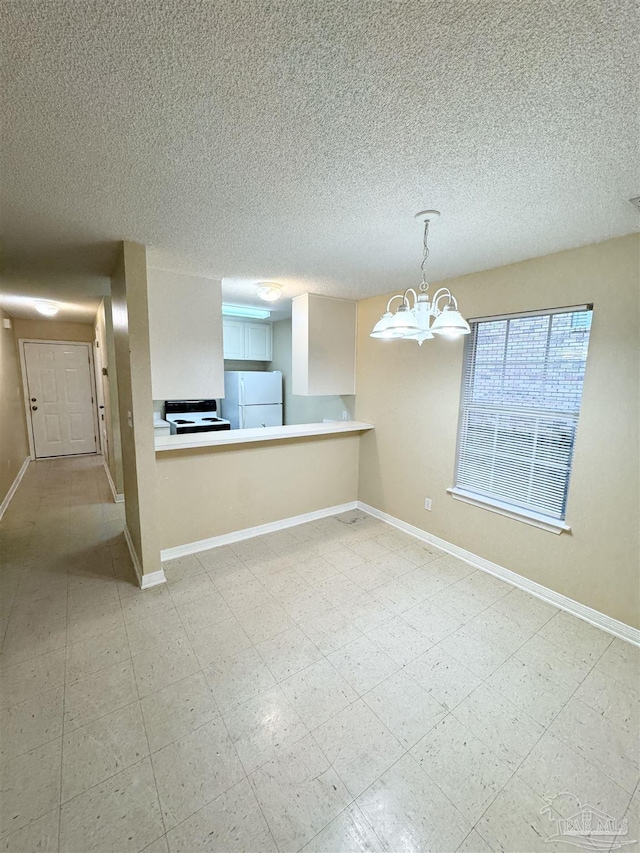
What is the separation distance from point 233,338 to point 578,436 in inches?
174

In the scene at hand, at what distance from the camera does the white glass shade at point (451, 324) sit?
170cm

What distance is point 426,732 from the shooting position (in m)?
1.56

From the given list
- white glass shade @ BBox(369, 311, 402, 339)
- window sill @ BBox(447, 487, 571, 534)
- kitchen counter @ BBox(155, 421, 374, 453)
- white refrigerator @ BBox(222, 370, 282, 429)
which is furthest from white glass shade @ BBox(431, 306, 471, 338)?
white refrigerator @ BBox(222, 370, 282, 429)

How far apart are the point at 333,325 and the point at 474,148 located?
101 inches

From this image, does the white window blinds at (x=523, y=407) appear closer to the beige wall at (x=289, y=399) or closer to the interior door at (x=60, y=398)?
the beige wall at (x=289, y=399)

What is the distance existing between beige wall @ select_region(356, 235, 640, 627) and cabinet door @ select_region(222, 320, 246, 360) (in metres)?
2.75

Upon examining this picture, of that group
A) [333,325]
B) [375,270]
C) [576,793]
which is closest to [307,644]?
[576,793]

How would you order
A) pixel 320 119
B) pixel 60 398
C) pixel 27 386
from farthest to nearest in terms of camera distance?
pixel 60 398
pixel 27 386
pixel 320 119

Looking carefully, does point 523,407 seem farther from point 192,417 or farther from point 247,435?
point 192,417

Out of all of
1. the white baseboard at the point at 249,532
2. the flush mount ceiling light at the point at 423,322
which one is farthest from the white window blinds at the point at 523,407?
the white baseboard at the point at 249,532

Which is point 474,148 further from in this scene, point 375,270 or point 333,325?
point 333,325

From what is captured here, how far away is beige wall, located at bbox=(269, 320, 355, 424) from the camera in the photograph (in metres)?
4.60

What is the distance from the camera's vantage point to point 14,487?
14.6 feet

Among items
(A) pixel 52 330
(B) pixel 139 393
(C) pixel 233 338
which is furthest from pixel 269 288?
(A) pixel 52 330
